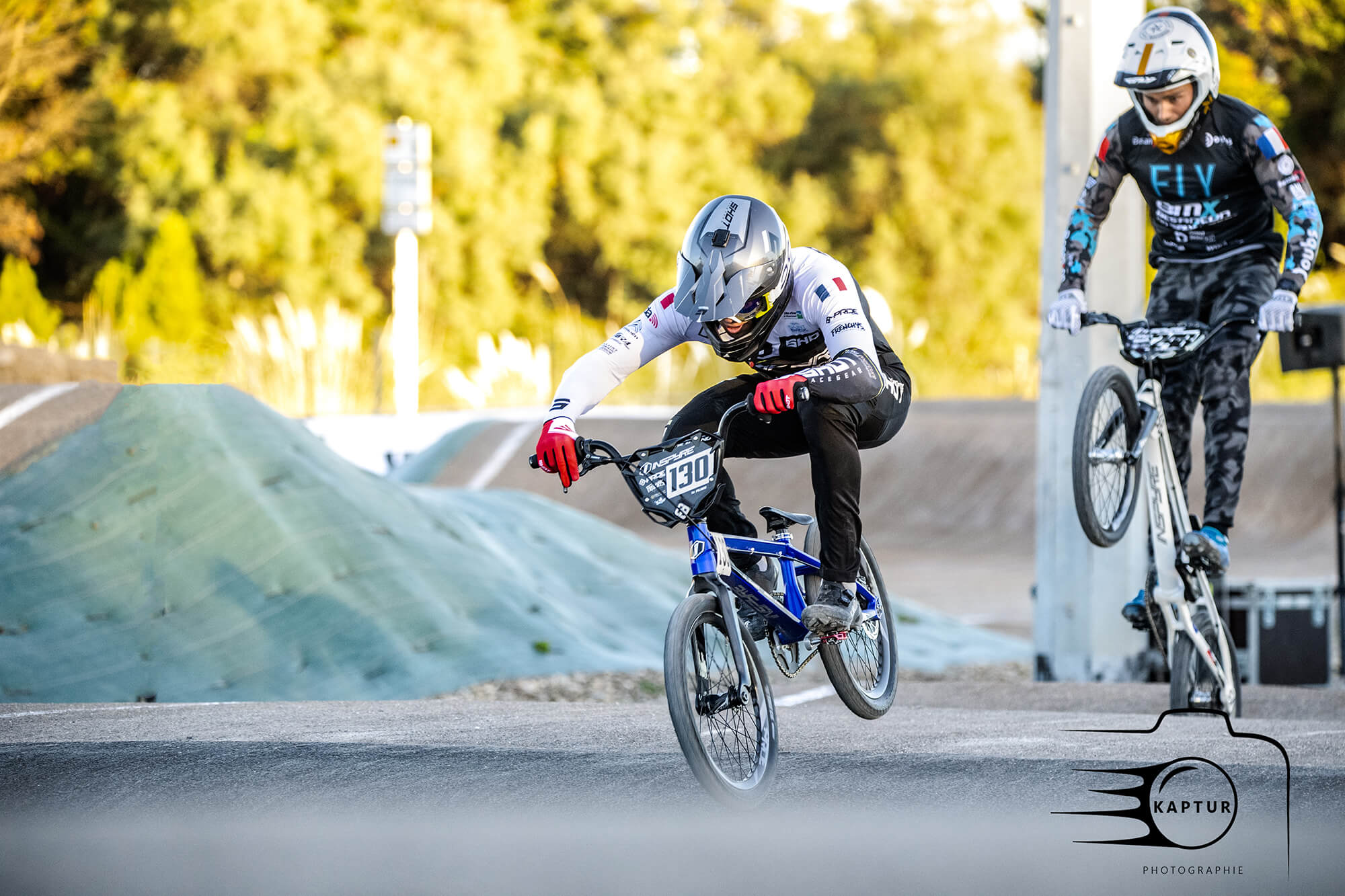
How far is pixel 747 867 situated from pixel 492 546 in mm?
6985

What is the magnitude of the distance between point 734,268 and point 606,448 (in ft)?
2.24

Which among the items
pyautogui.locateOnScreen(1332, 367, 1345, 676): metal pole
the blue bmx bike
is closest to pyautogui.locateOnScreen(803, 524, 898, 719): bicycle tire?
the blue bmx bike

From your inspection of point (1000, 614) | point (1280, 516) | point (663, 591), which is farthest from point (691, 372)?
point (663, 591)

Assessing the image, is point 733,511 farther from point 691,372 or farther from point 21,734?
point 691,372

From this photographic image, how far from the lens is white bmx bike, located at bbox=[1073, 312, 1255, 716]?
6492 mm

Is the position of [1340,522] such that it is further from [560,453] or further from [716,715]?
[560,453]

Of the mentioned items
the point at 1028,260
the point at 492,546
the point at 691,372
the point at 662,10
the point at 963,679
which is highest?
the point at 662,10

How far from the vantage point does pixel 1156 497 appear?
6.74 metres

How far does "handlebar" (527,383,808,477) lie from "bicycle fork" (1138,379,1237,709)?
2.49 meters

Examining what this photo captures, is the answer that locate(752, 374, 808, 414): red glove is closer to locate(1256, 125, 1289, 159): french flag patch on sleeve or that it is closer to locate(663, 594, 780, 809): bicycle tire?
locate(663, 594, 780, 809): bicycle tire

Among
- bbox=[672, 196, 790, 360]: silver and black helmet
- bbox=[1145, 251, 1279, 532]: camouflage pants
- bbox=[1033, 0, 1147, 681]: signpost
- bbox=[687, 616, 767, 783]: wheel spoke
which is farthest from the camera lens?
bbox=[1033, 0, 1147, 681]: signpost

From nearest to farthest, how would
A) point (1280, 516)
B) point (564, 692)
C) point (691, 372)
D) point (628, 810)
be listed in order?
point (628, 810) < point (564, 692) < point (1280, 516) < point (691, 372)

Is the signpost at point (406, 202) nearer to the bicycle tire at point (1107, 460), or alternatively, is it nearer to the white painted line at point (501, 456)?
the white painted line at point (501, 456)

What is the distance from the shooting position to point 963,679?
10.6 meters
